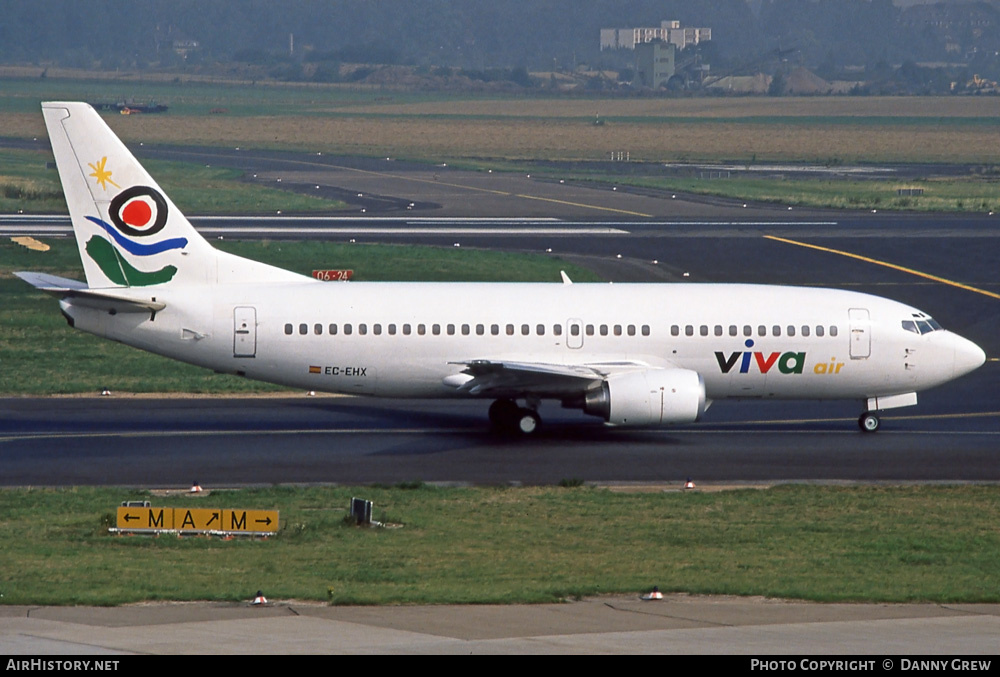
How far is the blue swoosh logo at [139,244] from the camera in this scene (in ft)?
112

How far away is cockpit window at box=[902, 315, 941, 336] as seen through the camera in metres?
36.2

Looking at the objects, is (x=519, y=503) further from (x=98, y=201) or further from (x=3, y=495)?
(x=98, y=201)

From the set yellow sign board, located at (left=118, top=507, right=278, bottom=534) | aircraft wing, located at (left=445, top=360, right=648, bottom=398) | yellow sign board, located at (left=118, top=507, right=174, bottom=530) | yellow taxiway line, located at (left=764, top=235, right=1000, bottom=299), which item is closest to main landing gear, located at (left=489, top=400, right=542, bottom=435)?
aircraft wing, located at (left=445, top=360, right=648, bottom=398)

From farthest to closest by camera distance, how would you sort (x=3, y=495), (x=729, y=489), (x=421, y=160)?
(x=421, y=160) < (x=729, y=489) < (x=3, y=495)

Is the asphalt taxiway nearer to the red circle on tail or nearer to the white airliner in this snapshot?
the white airliner

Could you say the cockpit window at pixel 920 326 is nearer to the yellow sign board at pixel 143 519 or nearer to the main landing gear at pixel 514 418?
the main landing gear at pixel 514 418

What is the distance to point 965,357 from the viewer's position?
36344mm

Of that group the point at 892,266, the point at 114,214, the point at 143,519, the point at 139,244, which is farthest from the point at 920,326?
the point at 892,266

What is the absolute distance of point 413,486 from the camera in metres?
28.8

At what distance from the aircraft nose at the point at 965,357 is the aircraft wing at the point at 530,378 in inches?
335

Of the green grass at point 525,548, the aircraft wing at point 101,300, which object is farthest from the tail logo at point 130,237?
the green grass at point 525,548

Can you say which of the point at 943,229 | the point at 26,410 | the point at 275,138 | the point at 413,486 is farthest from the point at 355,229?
the point at 275,138

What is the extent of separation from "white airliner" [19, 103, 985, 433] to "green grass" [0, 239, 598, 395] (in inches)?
265

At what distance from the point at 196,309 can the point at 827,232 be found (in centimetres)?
5089
